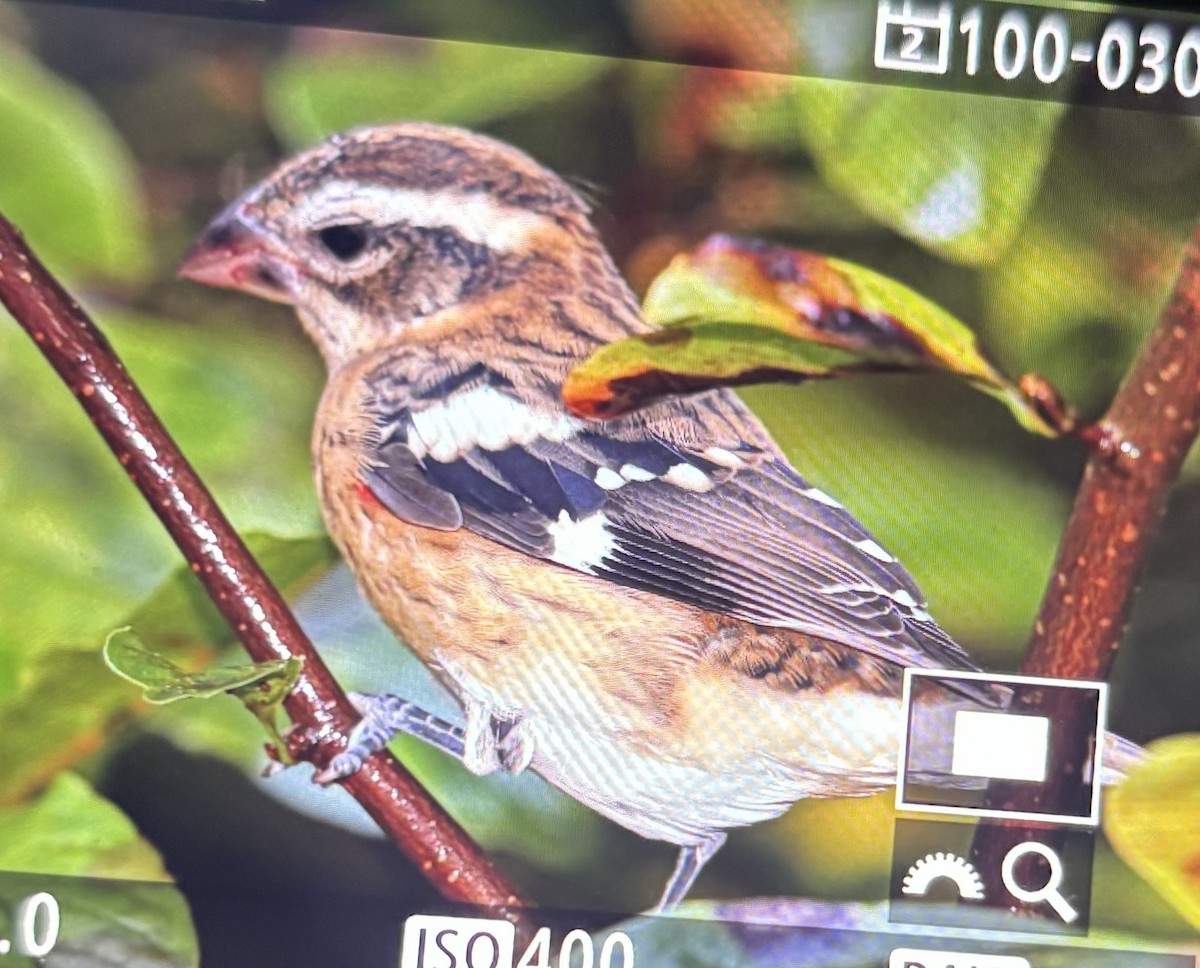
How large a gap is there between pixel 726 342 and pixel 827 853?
39cm

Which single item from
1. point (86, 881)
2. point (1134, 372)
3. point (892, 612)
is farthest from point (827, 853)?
point (86, 881)

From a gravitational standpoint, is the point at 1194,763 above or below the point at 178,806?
above

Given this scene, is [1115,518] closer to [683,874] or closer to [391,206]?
[683,874]

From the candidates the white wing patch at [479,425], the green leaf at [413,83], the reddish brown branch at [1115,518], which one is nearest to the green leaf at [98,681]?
the white wing patch at [479,425]

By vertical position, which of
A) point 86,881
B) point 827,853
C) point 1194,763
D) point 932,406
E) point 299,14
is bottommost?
point 86,881

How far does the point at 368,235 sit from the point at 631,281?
0.20 meters

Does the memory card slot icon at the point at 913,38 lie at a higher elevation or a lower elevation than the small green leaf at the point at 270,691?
higher

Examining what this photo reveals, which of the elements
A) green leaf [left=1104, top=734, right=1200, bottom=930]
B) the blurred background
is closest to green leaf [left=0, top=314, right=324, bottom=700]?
the blurred background

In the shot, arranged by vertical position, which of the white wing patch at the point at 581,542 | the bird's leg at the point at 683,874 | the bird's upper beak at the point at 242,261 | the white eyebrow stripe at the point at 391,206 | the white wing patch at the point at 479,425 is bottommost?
the bird's leg at the point at 683,874

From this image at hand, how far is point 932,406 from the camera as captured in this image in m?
0.97

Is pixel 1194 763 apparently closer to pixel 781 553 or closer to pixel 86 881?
pixel 781 553

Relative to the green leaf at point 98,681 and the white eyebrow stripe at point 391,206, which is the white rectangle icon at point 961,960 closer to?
the green leaf at point 98,681

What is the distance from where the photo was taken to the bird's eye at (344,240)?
0.97 meters

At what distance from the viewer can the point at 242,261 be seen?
3.20 feet
